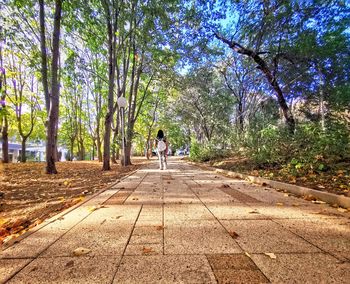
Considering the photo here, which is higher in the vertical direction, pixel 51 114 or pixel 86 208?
pixel 51 114

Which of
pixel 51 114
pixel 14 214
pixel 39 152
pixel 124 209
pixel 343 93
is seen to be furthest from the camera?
pixel 39 152

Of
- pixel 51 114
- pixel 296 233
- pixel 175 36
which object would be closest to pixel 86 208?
pixel 296 233

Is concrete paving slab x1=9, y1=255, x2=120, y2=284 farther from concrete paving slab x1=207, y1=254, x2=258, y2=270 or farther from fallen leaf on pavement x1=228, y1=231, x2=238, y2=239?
fallen leaf on pavement x1=228, y1=231, x2=238, y2=239

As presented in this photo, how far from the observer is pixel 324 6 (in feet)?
27.3

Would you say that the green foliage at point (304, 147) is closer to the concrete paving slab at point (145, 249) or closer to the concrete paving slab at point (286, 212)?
the concrete paving slab at point (286, 212)

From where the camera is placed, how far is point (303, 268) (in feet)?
5.53

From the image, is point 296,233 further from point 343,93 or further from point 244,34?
point 343,93

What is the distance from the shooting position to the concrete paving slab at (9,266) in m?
1.62

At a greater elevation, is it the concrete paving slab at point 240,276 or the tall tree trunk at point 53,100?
the tall tree trunk at point 53,100

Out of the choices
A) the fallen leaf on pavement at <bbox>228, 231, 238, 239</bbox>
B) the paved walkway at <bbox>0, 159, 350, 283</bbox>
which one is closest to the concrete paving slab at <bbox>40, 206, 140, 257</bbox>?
the paved walkway at <bbox>0, 159, 350, 283</bbox>

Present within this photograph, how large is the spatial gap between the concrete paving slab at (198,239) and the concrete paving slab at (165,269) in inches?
5.6

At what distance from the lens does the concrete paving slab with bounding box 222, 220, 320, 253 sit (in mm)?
2029

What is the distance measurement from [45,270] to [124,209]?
182 centimetres

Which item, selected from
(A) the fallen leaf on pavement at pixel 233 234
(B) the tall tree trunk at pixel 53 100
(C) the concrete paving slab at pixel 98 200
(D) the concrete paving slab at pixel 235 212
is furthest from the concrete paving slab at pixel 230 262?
(B) the tall tree trunk at pixel 53 100
